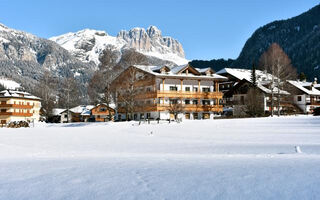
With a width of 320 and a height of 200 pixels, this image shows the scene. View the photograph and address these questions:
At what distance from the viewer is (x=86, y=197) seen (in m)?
5.79

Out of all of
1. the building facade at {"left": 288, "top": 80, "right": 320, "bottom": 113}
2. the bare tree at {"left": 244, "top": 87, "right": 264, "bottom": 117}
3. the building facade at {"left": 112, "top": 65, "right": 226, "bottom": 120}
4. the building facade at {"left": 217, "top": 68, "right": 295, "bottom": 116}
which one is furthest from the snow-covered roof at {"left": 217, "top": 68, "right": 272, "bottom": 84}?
the bare tree at {"left": 244, "top": 87, "right": 264, "bottom": 117}

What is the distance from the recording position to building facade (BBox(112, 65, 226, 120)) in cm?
5359

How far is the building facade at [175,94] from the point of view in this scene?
5359cm

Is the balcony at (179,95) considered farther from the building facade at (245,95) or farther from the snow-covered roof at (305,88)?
the snow-covered roof at (305,88)

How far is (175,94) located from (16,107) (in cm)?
4455

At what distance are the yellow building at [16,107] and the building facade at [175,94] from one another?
32.6m

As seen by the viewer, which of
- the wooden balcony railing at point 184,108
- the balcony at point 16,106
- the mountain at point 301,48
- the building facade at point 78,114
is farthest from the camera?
the mountain at point 301,48

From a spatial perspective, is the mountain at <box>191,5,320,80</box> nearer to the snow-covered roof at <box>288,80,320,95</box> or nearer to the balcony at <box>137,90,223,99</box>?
the snow-covered roof at <box>288,80,320,95</box>

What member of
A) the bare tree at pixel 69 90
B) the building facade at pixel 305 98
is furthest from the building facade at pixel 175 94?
the building facade at pixel 305 98

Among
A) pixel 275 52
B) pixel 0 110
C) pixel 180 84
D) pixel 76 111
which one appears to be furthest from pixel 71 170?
pixel 76 111

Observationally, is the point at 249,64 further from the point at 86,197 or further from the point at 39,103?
the point at 86,197

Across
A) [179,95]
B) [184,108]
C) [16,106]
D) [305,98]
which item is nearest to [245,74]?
[305,98]

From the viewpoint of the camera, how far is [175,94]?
54.9 meters

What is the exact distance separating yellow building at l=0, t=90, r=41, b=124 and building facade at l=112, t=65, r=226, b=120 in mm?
32580
